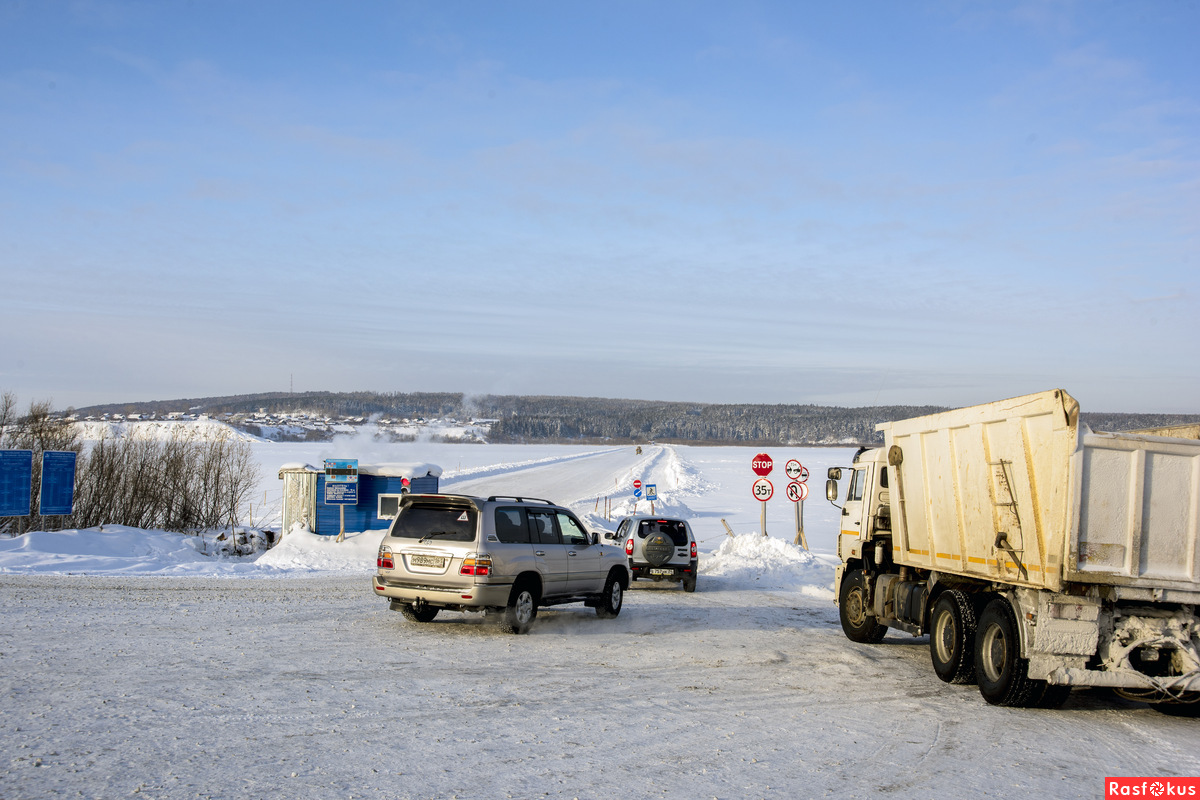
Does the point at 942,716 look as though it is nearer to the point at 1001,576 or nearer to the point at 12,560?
the point at 1001,576

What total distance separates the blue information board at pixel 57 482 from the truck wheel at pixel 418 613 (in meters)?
13.5

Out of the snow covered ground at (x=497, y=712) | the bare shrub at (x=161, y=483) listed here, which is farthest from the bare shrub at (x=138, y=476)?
the snow covered ground at (x=497, y=712)

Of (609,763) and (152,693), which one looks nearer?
(609,763)

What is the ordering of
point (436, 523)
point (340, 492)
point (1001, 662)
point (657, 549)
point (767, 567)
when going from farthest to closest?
point (340, 492)
point (767, 567)
point (657, 549)
point (436, 523)
point (1001, 662)

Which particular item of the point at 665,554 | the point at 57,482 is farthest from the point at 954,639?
the point at 57,482

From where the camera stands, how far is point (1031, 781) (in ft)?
20.4

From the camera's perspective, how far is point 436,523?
38.9 feet

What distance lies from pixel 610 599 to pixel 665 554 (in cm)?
431

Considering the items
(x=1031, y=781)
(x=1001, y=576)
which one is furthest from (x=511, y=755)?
(x=1001, y=576)

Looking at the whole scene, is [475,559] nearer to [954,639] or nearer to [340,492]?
[954,639]

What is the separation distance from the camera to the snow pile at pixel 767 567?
63.6 ft

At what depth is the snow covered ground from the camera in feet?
19.1

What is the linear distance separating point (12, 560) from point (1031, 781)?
1864cm

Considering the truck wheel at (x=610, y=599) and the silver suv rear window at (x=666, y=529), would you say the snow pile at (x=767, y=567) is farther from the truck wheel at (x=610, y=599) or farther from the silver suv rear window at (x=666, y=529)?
the truck wheel at (x=610, y=599)
